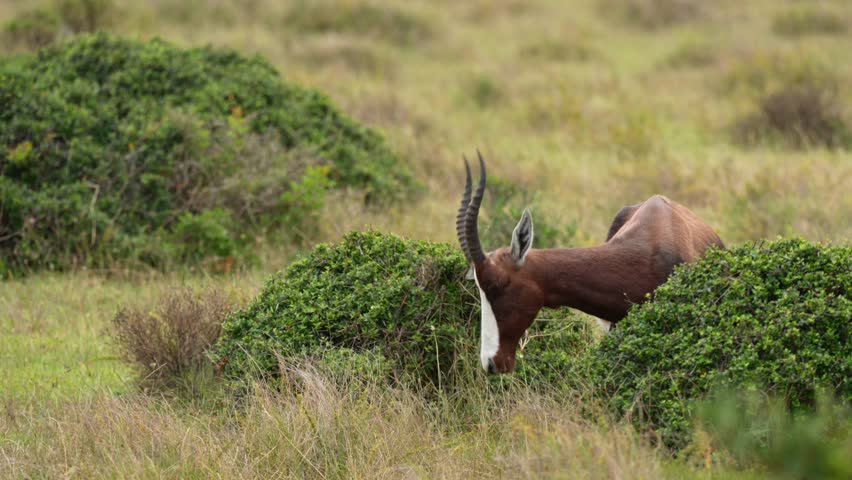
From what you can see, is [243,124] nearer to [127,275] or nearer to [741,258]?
[127,275]

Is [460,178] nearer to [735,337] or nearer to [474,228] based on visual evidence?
[474,228]

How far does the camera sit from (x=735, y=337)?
4.47m

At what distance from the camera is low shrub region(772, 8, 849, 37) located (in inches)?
743

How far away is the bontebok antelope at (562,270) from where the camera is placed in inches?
191

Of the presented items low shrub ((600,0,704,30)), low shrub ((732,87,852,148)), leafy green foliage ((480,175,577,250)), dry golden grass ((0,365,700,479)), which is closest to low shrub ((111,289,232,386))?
dry golden grass ((0,365,700,479))

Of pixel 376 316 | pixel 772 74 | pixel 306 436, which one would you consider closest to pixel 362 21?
pixel 772 74

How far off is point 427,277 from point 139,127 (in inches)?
182

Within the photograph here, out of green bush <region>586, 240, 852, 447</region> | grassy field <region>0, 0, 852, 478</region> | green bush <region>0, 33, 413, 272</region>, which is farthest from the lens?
green bush <region>0, 33, 413, 272</region>

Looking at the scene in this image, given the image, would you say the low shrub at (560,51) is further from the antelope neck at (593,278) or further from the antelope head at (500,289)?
the antelope head at (500,289)

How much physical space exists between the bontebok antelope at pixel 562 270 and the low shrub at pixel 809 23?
1470 centimetres

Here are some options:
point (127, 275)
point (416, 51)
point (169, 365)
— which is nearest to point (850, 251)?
point (169, 365)

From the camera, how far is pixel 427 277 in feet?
17.9

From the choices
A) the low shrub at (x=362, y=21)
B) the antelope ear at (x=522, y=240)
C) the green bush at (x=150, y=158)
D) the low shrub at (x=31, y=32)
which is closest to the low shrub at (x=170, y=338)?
the antelope ear at (x=522, y=240)

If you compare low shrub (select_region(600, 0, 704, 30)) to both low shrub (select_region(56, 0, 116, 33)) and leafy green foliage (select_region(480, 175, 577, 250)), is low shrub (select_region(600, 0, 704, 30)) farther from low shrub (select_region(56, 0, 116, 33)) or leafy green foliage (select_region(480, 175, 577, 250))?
leafy green foliage (select_region(480, 175, 577, 250))
